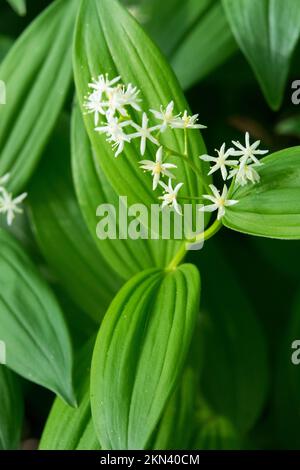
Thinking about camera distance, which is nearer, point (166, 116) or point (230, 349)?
point (166, 116)

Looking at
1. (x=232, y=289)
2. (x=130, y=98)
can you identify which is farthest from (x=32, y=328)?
(x=232, y=289)

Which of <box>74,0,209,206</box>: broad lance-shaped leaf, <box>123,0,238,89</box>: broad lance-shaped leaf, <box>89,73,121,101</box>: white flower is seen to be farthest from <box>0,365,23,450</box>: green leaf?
<box>123,0,238,89</box>: broad lance-shaped leaf

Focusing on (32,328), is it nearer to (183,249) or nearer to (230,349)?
(183,249)

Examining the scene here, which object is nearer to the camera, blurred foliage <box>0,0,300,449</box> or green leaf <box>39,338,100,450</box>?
green leaf <box>39,338,100,450</box>

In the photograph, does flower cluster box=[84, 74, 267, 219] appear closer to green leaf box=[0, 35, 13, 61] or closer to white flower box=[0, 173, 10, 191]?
white flower box=[0, 173, 10, 191]

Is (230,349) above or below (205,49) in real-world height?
below

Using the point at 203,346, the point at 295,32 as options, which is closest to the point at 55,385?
the point at 203,346

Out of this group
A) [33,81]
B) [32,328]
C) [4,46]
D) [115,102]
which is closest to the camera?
[115,102]

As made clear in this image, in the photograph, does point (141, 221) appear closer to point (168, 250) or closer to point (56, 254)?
Answer: point (168, 250)
